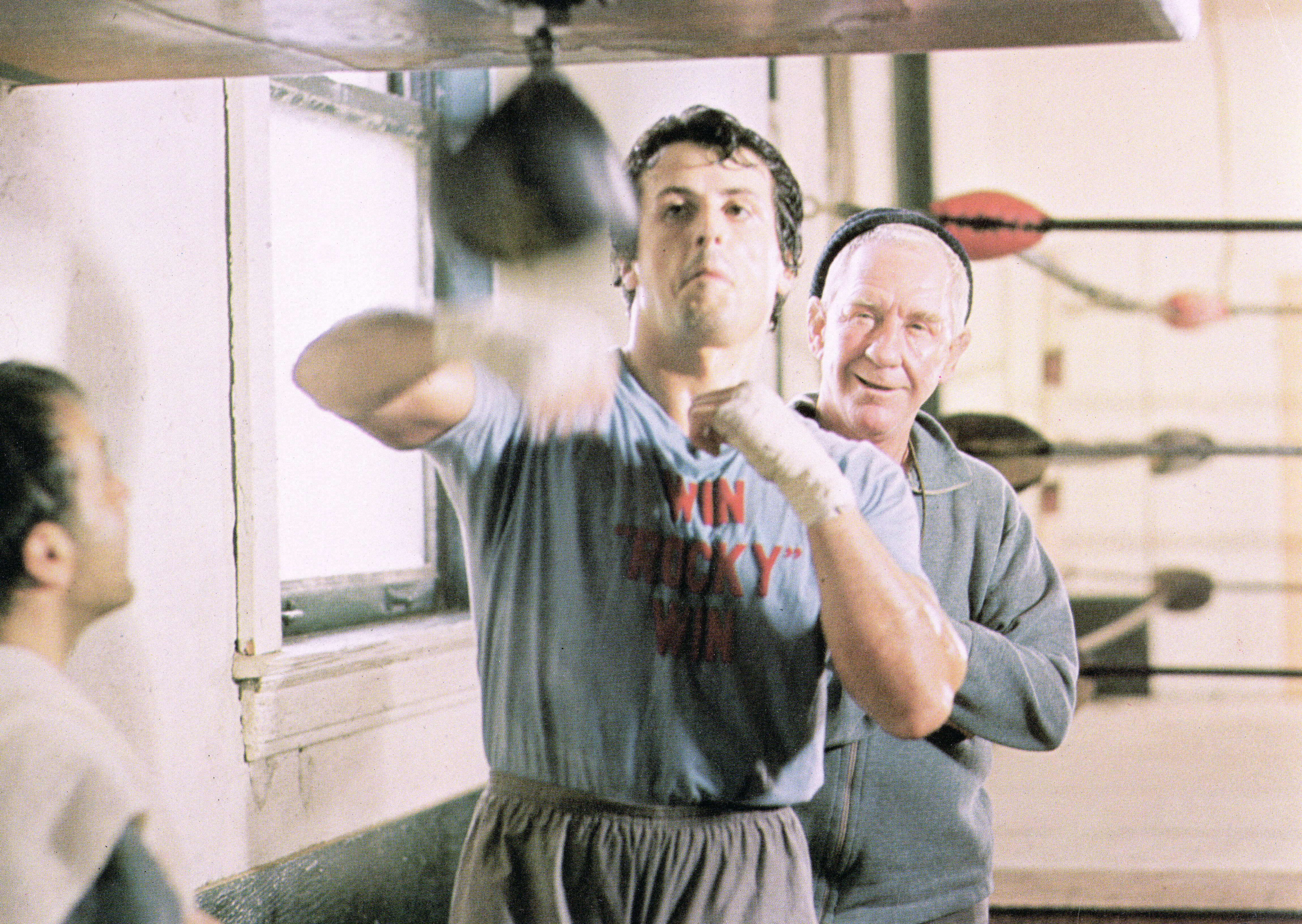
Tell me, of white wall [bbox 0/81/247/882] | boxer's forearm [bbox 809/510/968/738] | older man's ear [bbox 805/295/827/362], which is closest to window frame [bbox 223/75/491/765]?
white wall [bbox 0/81/247/882]

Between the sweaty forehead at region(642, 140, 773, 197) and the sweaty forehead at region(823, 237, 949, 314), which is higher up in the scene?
the sweaty forehead at region(642, 140, 773, 197)

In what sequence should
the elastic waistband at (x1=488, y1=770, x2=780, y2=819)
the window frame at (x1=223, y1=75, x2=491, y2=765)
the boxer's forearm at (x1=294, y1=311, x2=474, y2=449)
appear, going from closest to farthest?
the boxer's forearm at (x1=294, y1=311, x2=474, y2=449), the elastic waistband at (x1=488, y1=770, x2=780, y2=819), the window frame at (x1=223, y1=75, x2=491, y2=765)

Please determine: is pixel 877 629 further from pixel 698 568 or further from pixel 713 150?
pixel 713 150

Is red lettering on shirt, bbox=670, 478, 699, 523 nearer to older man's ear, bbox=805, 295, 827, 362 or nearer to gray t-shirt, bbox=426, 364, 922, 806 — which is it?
gray t-shirt, bbox=426, 364, 922, 806

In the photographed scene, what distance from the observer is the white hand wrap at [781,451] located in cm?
72

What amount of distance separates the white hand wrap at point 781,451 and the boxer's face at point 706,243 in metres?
0.09

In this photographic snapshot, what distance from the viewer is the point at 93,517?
0.75 metres

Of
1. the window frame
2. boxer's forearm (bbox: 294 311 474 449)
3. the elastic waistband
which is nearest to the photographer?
boxer's forearm (bbox: 294 311 474 449)

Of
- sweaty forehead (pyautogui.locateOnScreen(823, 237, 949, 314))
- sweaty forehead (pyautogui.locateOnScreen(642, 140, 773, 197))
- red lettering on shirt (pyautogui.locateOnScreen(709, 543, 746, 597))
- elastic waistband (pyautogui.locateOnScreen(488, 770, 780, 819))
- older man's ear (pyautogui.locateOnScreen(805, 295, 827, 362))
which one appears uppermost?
sweaty forehead (pyautogui.locateOnScreen(642, 140, 773, 197))

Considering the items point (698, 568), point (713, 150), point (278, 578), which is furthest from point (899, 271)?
point (278, 578)

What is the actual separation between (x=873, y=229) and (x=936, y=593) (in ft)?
1.06

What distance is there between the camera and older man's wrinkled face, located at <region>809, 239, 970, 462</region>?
3.08ft

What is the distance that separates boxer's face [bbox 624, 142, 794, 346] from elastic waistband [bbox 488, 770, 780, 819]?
0.33 meters

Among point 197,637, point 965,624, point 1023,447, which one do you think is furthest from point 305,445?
point 1023,447
